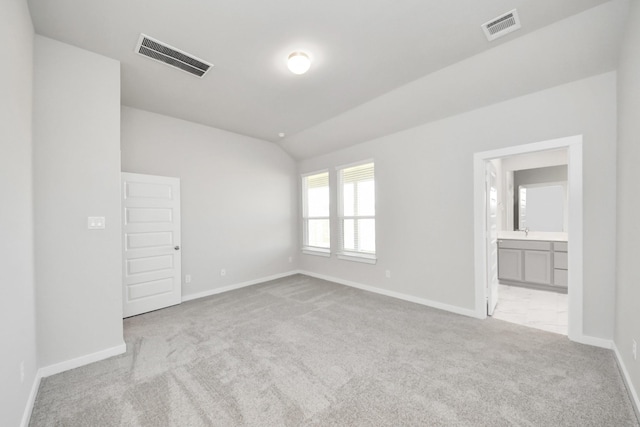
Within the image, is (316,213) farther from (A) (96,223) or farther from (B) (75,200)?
(B) (75,200)

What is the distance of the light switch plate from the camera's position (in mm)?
2438

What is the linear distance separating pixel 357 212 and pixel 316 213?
1.12 m

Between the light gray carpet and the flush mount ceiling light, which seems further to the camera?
the flush mount ceiling light

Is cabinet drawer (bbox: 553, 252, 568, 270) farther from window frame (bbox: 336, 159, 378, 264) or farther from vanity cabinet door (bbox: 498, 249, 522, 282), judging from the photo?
window frame (bbox: 336, 159, 378, 264)

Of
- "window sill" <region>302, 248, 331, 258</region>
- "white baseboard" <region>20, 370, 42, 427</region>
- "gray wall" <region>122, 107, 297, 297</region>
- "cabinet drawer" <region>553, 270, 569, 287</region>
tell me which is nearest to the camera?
"white baseboard" <region>20, 370, 42, 427</region>

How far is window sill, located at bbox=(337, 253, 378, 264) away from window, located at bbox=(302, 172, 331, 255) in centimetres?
48

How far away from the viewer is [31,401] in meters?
1.83

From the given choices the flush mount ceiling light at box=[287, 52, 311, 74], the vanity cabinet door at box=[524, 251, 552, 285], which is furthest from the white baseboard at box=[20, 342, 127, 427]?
the vanity cabinet door at box=[524, 251, 552, 285]

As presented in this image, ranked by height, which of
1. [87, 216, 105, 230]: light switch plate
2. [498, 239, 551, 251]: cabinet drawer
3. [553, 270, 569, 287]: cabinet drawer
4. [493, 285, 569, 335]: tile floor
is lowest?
[493, 285, 569, 335]: tile floor

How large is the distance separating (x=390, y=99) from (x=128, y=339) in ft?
14.0

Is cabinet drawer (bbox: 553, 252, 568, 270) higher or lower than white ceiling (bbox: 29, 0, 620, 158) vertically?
lower

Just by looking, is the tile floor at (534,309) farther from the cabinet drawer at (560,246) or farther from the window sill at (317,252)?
the window sill at (317,252)

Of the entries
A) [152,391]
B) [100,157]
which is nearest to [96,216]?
[100,157]

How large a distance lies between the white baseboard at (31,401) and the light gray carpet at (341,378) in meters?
0.04
